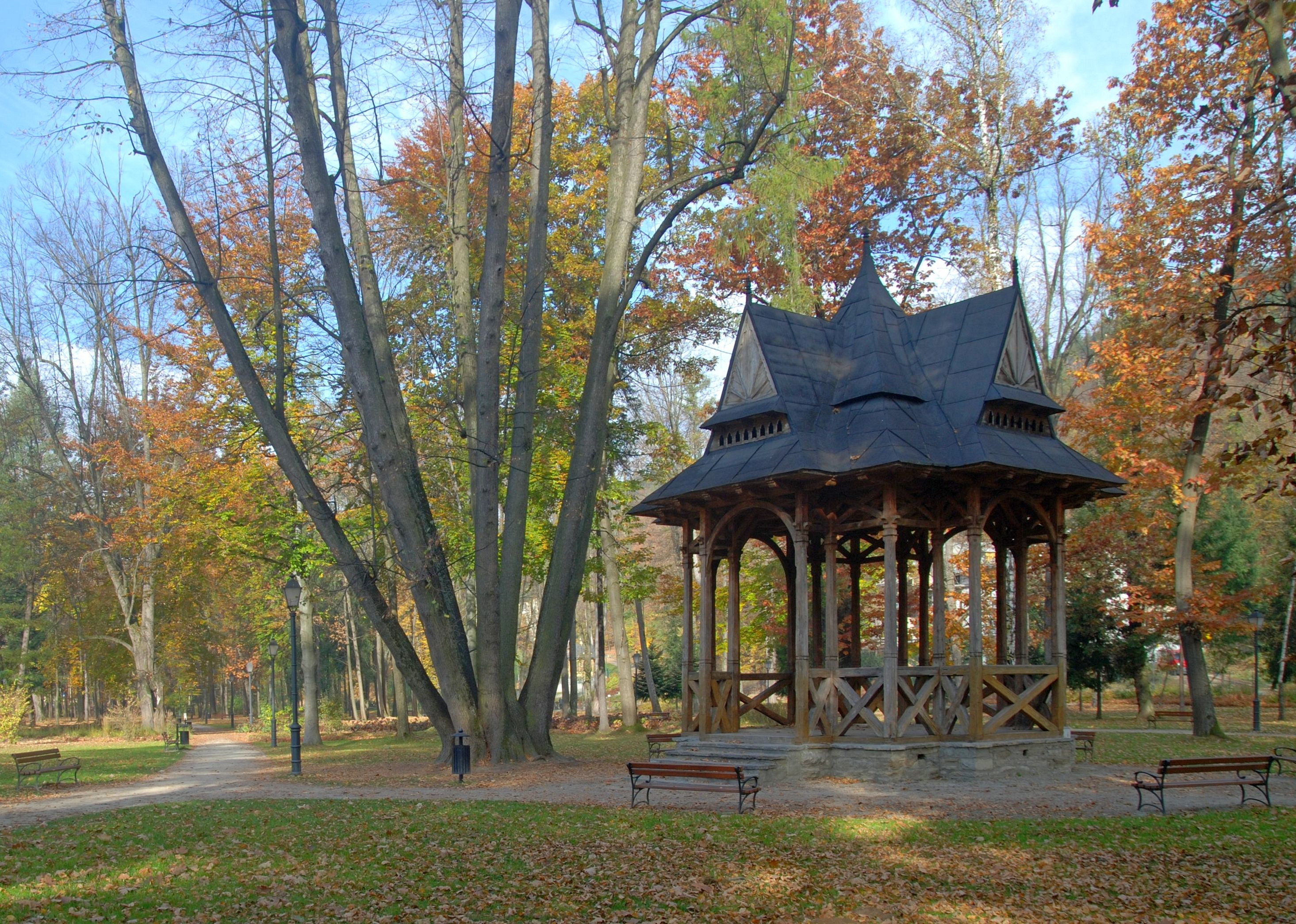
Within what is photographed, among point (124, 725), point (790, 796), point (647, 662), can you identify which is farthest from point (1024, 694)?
point (124, 725)

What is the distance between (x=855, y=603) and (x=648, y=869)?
1098 centimetres

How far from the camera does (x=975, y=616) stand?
1430cm

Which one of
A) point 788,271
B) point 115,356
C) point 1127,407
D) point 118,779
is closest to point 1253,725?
point 1127,407

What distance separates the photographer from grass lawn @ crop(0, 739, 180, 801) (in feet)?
55.4

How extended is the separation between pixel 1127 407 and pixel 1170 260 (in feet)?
10.8

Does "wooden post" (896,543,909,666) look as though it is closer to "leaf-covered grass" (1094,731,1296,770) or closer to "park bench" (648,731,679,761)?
"leaf-covered grass" (1094,731,1296,770)

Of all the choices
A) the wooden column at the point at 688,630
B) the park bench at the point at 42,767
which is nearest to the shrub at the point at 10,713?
the park bench at the point at 42,767

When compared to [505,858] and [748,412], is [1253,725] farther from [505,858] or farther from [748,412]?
[505,858]

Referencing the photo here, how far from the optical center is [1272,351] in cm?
653

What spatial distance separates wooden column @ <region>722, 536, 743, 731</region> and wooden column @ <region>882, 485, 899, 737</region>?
258 cm

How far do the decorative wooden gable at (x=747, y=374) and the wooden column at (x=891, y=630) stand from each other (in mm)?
2613

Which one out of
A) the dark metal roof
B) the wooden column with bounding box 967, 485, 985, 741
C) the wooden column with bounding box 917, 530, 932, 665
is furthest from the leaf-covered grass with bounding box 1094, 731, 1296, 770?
the dark metal roof

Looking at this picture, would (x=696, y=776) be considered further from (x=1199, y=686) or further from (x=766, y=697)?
(x=1199, y=686)

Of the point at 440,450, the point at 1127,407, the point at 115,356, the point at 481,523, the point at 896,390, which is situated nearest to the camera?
the point at 896,390
